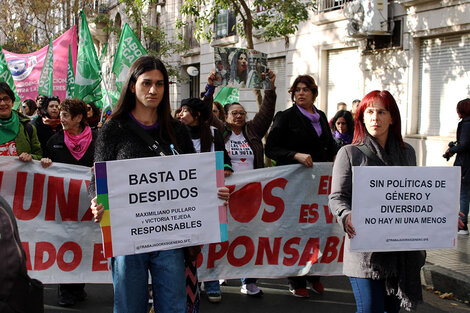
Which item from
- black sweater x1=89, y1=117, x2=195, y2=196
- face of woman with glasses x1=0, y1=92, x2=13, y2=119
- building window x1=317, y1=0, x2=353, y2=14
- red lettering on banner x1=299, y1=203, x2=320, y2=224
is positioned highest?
building window x1=317, y1=0, x2=353, y2=14

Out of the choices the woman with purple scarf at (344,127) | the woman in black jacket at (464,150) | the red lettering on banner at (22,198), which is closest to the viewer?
the red lettering on banner at (22,198)

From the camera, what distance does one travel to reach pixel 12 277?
1.65 metres

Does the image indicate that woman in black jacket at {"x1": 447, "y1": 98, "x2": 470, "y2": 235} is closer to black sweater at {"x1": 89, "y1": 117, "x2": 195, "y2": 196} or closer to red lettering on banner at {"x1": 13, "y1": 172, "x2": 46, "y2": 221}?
red lettering on banner at {"x1": 13, "y1": 172, "x2": 46, "y2": 221}

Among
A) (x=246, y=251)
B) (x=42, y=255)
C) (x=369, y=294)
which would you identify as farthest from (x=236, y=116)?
(x=369, y=294)

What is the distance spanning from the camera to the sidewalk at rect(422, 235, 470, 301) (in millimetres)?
5418

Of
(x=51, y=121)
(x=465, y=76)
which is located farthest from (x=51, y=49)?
(x=465, y=76)

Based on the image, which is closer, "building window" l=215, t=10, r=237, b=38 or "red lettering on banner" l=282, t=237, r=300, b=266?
"red lettering on banner" l=282, t=237, r=300, b=266

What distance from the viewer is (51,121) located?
20.9 feet

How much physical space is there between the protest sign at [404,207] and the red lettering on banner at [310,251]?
2.21 m

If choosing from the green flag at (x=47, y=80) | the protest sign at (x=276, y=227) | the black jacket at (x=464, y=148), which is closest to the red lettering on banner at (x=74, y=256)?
the protest sign at (x=276, y=227)

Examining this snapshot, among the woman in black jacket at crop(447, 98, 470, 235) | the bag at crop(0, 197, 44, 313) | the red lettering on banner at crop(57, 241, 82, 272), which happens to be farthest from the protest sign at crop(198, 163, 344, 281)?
the bag at crop(0, 197, 44, 313)

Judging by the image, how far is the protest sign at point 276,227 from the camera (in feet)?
17.8

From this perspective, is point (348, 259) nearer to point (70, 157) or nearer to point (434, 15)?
point (70, 157)

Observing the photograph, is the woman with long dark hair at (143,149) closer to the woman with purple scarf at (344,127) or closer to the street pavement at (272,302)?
the street pavement at (272,302)
